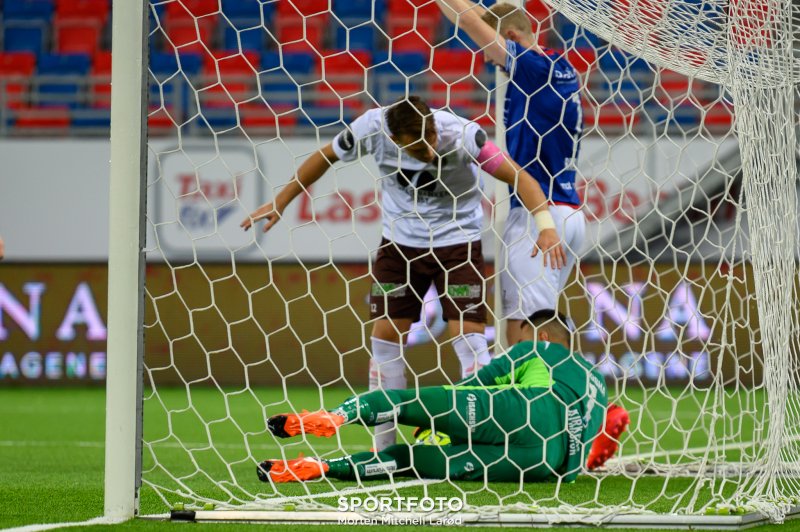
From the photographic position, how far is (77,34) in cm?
1317

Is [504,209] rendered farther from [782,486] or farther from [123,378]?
[123,378]

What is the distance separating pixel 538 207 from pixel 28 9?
1104cm

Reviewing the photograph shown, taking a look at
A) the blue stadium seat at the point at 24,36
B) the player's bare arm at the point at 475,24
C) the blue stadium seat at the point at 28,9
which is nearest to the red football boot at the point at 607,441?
Answer: the player's bare arm at the point at 475,24

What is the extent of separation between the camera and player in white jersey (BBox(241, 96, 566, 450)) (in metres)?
4.21

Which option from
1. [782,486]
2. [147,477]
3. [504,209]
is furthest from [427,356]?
[782,486]

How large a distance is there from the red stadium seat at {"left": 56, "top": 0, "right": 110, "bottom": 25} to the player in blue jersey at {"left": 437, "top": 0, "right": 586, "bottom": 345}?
9.93m

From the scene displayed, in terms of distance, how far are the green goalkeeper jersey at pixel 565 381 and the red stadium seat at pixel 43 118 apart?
8.39m

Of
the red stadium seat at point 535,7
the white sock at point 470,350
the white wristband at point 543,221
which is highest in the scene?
the red stadium seat at point 535,7

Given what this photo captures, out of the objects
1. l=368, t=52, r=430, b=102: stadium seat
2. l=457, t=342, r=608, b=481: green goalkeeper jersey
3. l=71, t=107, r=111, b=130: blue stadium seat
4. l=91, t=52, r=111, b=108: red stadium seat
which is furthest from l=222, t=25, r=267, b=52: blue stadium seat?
l=457, t=342, r=608, b=481: green goalkeeper jersey

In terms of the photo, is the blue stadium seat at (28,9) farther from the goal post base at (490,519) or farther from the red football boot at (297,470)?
the goal post base at (490,519)

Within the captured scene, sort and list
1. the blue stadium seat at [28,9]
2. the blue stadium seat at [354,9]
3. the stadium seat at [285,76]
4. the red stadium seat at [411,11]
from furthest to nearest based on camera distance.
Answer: the blue stadium seat at [28,9]
the red stadium seat at [411,11]
the blue stadium seat at [354,9]
the stadium seat at [285,76]

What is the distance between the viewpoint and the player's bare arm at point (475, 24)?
12.1 ft

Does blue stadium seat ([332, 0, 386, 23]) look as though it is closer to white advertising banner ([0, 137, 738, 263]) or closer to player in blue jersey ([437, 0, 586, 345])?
white advertising banner ([0, 137, 738, 263])

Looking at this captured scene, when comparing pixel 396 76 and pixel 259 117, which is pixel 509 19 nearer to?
pixel 396 76
